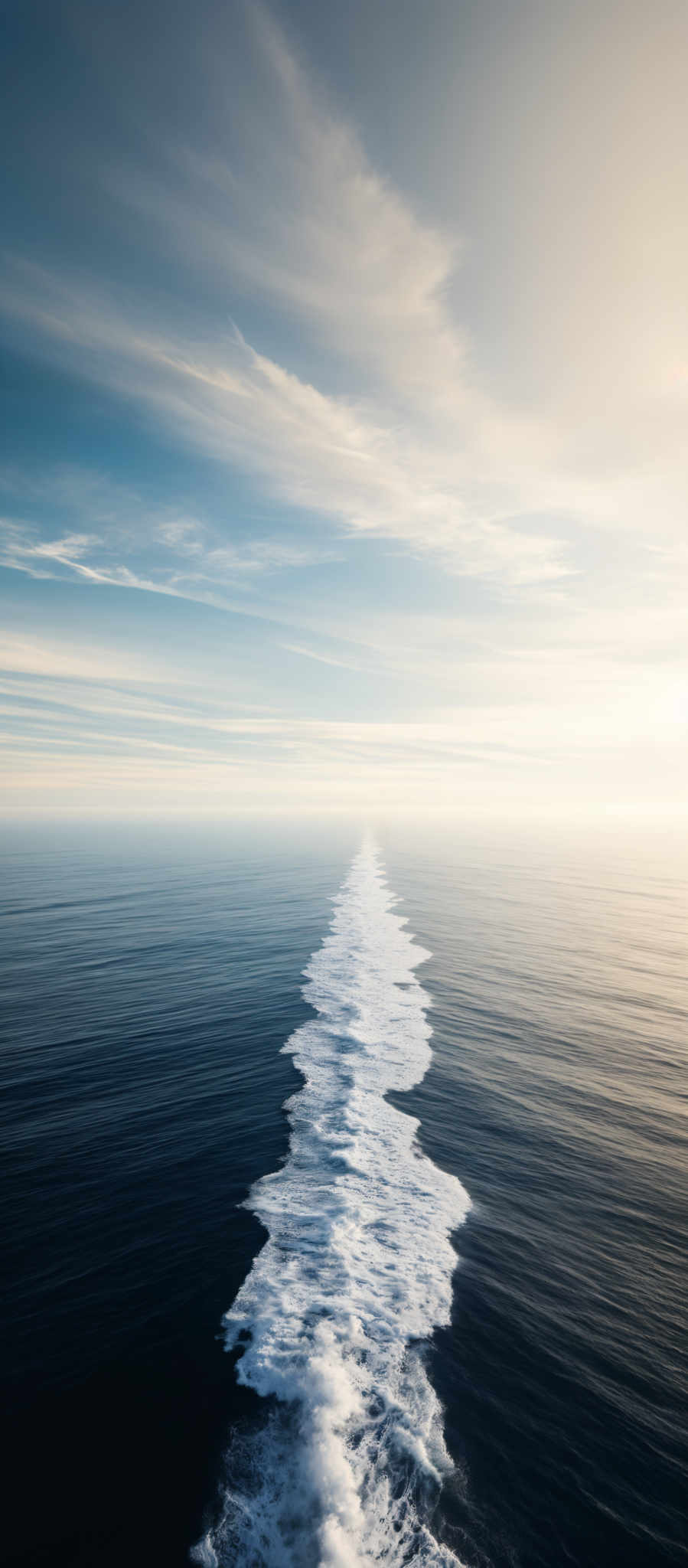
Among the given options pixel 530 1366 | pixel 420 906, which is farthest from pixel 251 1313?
pixel 420 906

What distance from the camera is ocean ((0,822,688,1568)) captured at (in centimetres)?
866

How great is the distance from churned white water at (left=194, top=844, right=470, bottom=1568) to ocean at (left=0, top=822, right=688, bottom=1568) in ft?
0.18

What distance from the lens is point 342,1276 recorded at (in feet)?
42.2

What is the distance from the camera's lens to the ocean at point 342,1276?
8656mm

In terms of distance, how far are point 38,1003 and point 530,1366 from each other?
96.6 ft

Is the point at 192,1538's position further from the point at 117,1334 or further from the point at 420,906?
the point at 420,906

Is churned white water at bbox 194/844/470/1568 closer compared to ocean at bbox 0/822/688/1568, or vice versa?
churned white water at bbox 194/844/470/1568

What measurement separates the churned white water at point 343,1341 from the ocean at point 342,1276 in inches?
2.1

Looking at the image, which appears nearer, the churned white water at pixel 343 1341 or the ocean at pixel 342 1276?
the churned white water at pixel 343 1341

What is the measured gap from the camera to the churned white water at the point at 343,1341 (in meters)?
8.28

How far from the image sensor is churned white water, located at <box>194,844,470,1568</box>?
828cm

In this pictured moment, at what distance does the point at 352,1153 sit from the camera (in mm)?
17688

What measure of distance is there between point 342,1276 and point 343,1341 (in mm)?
1647

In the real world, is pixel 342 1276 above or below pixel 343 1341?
below
